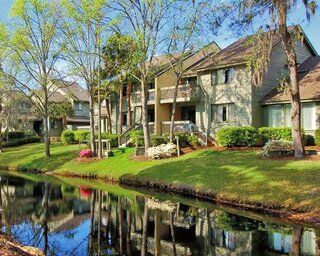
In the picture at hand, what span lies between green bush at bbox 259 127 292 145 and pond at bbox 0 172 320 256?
12.0 m

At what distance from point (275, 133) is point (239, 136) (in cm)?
264

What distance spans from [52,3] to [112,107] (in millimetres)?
15547

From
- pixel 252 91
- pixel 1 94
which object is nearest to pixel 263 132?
pixel 252 91

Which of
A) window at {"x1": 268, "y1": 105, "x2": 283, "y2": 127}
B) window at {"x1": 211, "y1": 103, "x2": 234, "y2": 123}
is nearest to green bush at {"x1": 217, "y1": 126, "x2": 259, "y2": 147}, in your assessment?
window at {"x1": 268, "y1": 105, "x2": 283, "y2": 127}

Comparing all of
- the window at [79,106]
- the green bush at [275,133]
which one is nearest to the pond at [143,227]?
the green bush at [275,133]

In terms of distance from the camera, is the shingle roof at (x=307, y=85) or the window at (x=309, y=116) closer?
the window at (x=309, y=116)

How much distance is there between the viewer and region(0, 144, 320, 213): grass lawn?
58.4 feet

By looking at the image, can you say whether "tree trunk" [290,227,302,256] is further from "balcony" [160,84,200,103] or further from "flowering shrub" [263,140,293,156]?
"balcony" [160,84,200,103]

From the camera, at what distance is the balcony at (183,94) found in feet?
124

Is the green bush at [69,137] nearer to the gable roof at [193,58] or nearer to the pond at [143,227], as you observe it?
the gable roof at [193,58]

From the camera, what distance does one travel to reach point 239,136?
101 feet

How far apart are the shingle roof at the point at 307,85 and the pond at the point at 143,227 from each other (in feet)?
48.1

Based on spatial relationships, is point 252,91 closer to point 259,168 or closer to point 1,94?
point 259,168

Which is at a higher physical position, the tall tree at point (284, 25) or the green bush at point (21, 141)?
the tall tree at point (284, 25)
